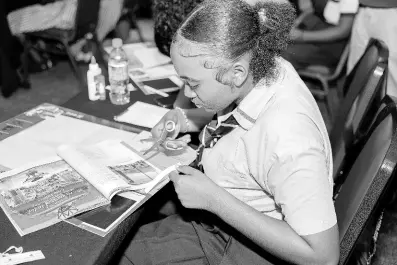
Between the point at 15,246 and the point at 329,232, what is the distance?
2.24 ft

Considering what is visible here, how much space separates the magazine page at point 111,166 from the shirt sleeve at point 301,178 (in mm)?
382

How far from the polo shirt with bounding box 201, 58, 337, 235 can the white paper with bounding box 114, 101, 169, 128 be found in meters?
0.39

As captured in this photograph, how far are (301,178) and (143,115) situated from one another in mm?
824

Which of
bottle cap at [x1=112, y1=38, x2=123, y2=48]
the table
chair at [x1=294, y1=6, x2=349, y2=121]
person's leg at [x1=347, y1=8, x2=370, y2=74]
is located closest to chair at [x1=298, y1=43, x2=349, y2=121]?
chair at [x1=294, y1=6, x2=349, y2=121]

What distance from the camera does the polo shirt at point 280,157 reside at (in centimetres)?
92

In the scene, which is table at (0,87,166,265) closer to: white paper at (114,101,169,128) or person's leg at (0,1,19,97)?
white paper at (114,101,169,128)

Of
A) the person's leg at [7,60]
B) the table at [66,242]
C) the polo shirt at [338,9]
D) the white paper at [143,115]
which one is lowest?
the person's leg at [7,60]

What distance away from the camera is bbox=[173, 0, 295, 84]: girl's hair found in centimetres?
105

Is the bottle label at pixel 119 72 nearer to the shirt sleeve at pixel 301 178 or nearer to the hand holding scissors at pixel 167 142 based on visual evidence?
the hand holding scissors at pixel 167 142

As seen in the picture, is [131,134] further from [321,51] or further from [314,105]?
[321,51]

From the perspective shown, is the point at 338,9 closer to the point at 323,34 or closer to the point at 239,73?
the point at 323,34

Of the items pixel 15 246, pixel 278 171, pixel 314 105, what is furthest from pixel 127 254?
pixel 314 105

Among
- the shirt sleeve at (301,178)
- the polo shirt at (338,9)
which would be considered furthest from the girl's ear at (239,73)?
the polo shirt at (338,9)

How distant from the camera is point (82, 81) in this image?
340 centimetres
